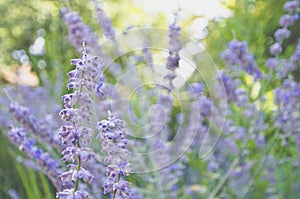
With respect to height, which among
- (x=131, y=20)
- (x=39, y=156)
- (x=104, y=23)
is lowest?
(x=39, y=156)

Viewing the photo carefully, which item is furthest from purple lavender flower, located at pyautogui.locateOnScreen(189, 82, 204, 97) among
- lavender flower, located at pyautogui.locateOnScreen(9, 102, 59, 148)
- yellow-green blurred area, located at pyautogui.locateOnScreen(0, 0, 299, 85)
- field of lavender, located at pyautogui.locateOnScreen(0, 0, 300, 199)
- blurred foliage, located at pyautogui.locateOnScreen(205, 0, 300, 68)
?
yellow-green blurred area, located at pyautogui.locateOnScreen(0, 0, 299, 85)

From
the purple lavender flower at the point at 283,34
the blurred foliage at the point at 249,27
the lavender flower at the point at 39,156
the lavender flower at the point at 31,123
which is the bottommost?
the lavender flower at the point at 39,156

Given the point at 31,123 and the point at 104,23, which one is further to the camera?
the point at 104,23

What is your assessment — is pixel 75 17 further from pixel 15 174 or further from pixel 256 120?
pixel 15 174

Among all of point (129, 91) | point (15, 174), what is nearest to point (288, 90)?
point (129, 91)

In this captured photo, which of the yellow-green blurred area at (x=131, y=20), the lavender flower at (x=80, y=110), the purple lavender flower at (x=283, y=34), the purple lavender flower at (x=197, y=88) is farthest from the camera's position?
the yellow-green blurred area at (x=131, y=20)

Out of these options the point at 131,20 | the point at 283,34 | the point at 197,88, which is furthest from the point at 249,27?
the point at 197,88

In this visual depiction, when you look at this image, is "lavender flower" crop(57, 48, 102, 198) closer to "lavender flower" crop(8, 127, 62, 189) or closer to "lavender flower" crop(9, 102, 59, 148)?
"lavender flower" crop(8, 127, 62, 189)

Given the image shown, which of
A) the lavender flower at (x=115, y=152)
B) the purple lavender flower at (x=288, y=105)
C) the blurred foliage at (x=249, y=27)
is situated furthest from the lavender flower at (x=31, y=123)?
the blurred foliage at (x=249, y=27)

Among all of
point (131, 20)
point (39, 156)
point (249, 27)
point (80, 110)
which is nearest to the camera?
point (80, 110)

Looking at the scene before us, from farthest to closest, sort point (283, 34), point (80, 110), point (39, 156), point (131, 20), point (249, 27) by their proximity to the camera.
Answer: point (131, 20)
point (249, 27)
point (283, 34)
point (39, 156)
point (80, 110)

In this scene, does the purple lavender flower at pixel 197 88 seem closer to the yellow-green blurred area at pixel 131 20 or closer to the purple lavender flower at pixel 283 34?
the purple lavender flower at pixel 283 34

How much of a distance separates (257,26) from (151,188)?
2699mm

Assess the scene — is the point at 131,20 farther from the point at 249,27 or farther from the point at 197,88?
the point at 197,88
